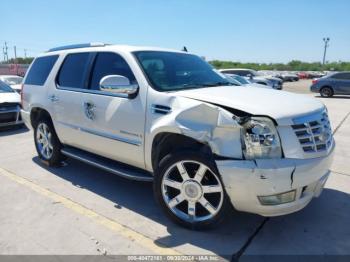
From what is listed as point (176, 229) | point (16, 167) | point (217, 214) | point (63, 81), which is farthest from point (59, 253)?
point (16, 167)

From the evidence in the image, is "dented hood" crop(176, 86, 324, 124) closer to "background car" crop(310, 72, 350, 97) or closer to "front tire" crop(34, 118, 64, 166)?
"front tire" crop(34, 118, 64, 166)

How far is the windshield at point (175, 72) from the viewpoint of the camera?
12.6 feet

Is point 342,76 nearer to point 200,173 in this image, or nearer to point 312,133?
point 312,133

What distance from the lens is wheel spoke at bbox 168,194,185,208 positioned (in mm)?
3447

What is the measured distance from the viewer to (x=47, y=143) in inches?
219

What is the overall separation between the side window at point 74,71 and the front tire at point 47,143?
824mm

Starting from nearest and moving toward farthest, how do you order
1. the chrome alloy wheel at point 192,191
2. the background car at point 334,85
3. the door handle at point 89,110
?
1. the chrome alloy wheel at point 192,191
2. the door handle at point 89,110
3. the background car at point 334,85

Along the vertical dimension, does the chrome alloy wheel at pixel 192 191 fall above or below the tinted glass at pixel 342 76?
below

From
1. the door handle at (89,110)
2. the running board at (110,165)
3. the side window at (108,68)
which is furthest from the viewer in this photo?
the door handle at (89,110)

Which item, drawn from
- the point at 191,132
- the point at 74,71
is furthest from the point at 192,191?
the point at 74,71

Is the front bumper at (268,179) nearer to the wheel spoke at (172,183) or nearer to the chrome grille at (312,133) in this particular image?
the chrome grille at (312,133)

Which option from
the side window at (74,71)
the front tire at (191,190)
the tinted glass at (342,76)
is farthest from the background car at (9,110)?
the tinted glass at (342,76)

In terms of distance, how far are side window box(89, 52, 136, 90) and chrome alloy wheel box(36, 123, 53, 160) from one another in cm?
157

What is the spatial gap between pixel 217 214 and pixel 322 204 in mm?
1567
